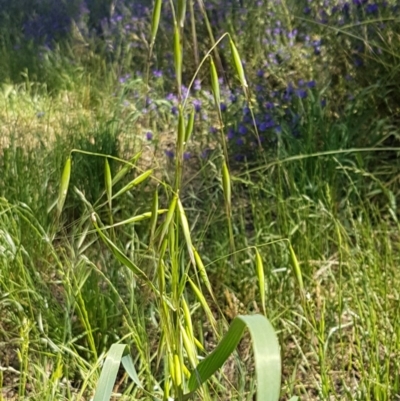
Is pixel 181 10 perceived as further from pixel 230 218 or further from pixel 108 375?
pixel 108 375

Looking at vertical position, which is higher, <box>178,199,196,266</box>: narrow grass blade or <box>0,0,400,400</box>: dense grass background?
<box>178,199,196,266</box>: narrow grass blade

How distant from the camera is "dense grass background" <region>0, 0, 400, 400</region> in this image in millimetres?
1222

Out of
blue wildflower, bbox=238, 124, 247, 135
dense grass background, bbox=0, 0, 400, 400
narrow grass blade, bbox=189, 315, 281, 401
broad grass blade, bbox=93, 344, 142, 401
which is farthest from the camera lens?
blue wildflower, bbox=238, 124, 247, 135

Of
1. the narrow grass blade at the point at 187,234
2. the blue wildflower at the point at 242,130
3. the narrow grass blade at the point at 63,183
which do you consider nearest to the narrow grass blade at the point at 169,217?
the narrow grass blade at the point at 187,234

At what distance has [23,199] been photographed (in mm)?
1875

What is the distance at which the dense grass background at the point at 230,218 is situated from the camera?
122 centimetres

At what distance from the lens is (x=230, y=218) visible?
0.81 m

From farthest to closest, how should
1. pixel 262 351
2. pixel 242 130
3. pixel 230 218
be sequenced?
pixel 242 130 < pixel 230 218 < pixel 262 351

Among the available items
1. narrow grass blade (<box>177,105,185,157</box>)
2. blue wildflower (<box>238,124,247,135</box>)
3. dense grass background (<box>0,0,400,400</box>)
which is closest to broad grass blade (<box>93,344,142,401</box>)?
dense grass background (<box>0,0,400,400</box>)

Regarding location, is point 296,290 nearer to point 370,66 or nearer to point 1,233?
point 1,233

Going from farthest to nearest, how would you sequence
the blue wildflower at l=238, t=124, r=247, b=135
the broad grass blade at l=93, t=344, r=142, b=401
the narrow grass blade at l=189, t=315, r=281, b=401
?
the blue wildflower at l=238, t=124, r=247, b=135 < the broad grass blade at l=93, t=344, r=142, b=401 < the narrow grass blade at l=189, t=315, r=281, b=401

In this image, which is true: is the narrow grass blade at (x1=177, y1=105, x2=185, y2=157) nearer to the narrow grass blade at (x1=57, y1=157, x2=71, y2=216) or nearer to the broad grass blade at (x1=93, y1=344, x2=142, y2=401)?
the narrow grass blade at (x1=57, y1=157, x2=71, y2=216)

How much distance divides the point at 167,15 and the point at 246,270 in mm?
2827

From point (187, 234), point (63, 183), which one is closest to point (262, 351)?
point (187, 234)
